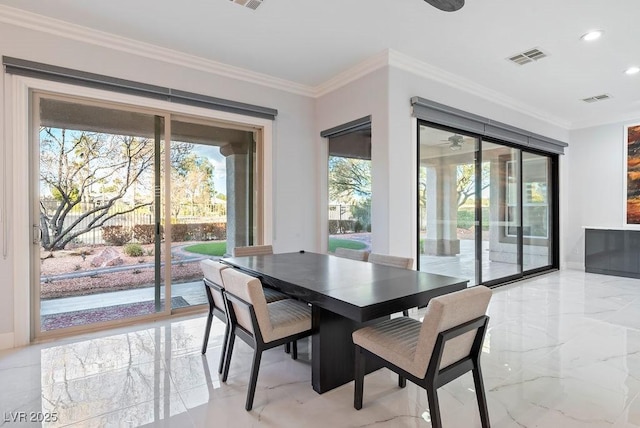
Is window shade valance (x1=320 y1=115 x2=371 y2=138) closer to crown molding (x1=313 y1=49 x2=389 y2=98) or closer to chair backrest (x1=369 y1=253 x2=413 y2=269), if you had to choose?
crown molding (x1=313 y1=49 x2=389 y2=98)

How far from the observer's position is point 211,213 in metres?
4.14

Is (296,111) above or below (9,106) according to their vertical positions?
above

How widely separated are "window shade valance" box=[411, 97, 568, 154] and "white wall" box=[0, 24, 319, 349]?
5.27 feet

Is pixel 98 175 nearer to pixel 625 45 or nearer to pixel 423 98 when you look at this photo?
pixel 423 98

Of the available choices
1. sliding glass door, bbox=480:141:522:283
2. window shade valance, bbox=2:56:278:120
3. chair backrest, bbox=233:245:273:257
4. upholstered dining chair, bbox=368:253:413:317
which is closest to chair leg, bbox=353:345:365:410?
upholstered dining chair, bbox=368:253:413:317

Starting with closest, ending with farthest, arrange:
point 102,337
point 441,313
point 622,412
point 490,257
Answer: point 441,313
point 622,412
point 102,337
point 490,257

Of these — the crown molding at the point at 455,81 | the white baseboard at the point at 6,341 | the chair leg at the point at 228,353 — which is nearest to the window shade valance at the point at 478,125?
the crown molding at the point at 455,81

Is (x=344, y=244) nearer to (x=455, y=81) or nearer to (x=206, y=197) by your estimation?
(x=206, y=197)

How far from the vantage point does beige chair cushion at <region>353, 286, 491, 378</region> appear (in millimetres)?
1522

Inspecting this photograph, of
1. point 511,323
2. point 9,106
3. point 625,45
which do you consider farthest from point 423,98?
point 9,106

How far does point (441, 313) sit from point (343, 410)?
3.16 feet

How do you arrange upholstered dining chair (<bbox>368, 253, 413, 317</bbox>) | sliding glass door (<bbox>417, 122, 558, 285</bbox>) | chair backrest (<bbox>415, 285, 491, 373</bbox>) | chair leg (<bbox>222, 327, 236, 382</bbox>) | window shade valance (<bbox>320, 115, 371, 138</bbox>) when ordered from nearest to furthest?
chair backrest (<bbox>415, 285, 491, 373</bbox>)
chair leg (<bbox>222, 327, 236, 382</bbox>)
upholstered dining chair (<bbox>368, 253, 413, 317</bbox>)
window shade valance (<bbox>320, 115, 371, 138</bbox>)
sliding glass door (<bbox>417, 122, 558, 285</bbox>)

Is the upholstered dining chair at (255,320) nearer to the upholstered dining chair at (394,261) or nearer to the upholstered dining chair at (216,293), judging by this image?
the upholstered dining chair at (216,293)

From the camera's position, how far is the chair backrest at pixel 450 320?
151cm
